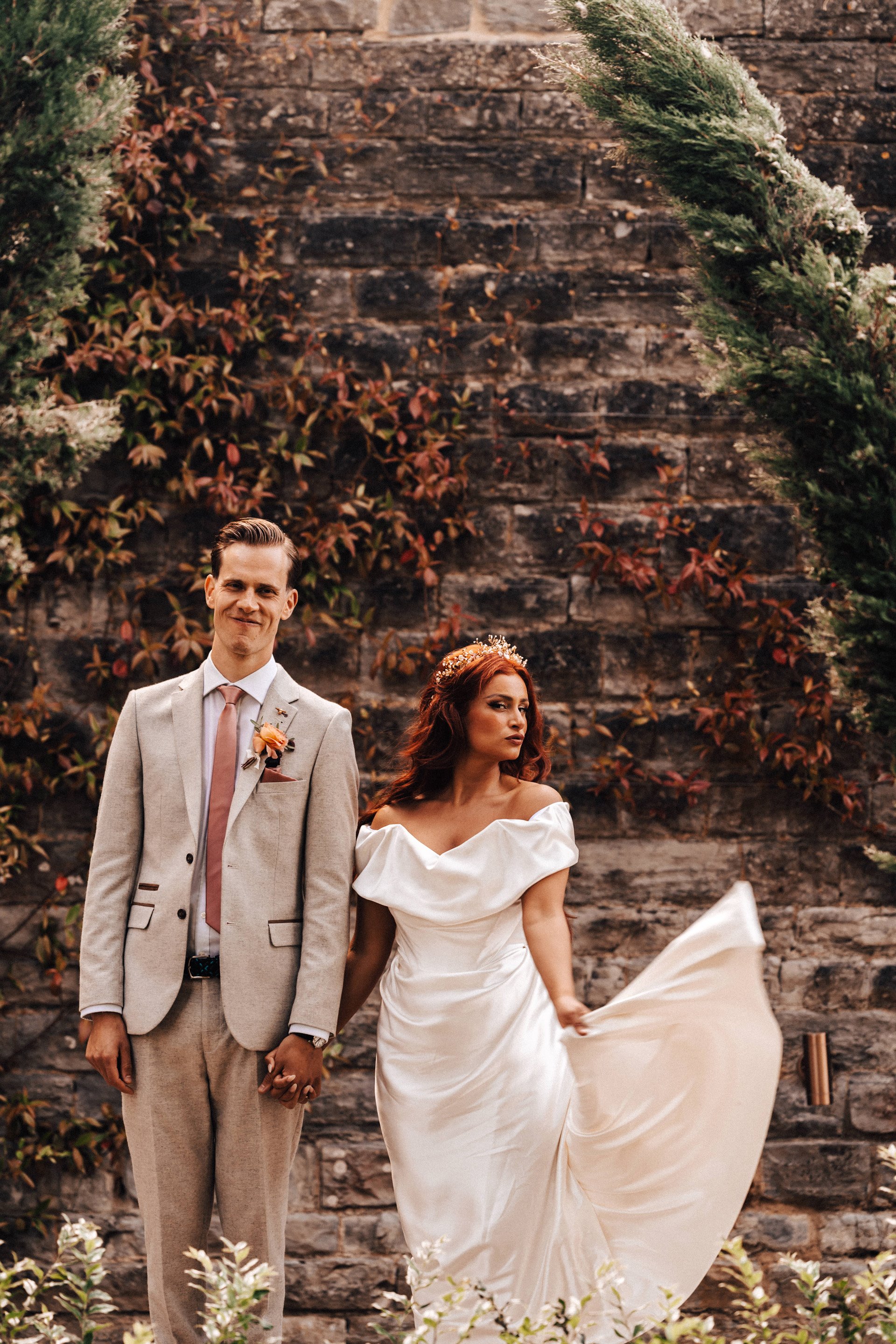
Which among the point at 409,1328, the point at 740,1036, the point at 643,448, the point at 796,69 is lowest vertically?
the point at 409,1328

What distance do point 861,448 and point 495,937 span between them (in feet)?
4.80

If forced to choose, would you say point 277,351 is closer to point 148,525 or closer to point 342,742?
point 148,525

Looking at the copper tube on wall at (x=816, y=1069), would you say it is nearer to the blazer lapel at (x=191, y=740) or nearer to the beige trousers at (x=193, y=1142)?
the beige trousers at (x=193, y=1142)

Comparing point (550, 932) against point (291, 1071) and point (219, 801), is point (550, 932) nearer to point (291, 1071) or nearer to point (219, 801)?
point (291, 1071)

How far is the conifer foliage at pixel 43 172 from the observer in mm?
2910

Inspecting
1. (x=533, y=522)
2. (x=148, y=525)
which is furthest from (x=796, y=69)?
(x=148, y=525)

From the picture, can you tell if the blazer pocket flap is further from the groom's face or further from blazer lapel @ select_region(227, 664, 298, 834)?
the groom's face

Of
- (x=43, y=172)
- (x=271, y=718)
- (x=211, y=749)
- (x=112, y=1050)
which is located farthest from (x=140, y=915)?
(x=43, y=172)

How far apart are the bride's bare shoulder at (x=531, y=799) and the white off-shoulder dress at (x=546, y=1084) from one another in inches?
1.1

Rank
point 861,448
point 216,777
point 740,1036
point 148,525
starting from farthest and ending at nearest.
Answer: point 148,525 < point 861,448 < point 216,777 < point 740,1036

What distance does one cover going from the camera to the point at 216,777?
2.47 m

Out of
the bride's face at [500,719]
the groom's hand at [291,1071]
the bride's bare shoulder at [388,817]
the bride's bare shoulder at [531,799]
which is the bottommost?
the groom's hand at [291,1071]

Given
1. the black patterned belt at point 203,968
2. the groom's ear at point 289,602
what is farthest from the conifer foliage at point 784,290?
the black patterned belt at point 203,968

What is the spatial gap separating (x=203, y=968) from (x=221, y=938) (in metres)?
0.09
